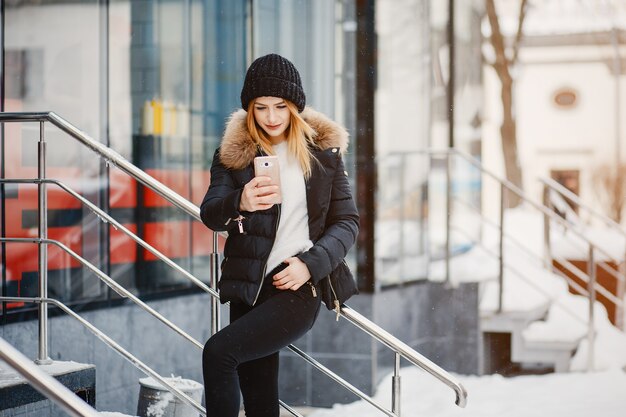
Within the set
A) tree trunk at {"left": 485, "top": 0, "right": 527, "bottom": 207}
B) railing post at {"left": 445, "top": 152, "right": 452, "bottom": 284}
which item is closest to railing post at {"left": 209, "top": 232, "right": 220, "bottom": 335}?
railing post at {"left": 445, "top": 152, "right": 452, "bottom": 284}

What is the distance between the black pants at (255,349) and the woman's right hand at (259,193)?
25cm

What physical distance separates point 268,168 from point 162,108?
3.89m

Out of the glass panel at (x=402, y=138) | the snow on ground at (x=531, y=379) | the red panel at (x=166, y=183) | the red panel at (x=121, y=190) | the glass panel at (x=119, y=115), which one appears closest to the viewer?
the glass panel at (x=119, y=115)

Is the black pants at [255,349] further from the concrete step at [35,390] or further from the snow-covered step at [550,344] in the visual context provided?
the snow-covered step at [550,344]

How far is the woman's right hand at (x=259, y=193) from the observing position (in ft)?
10.2

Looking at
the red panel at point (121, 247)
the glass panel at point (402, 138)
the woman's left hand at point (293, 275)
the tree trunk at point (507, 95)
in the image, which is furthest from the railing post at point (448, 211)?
the tree trunk at point (507, 95)

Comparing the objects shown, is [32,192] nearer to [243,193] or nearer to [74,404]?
[243,193]

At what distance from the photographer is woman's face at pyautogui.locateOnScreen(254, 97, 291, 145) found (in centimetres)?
331

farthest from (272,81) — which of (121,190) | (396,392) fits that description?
(121,190)

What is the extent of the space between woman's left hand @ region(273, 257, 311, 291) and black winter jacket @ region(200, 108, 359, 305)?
0.02 meters

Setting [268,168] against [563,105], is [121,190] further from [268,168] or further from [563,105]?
→ [563,105]

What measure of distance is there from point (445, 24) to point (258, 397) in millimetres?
6823

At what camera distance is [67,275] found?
6.04m

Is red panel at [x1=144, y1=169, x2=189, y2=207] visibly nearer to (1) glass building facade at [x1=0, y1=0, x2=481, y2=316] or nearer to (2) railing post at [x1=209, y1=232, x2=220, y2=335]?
(1) glass building facade at [x1=0, y1=0, x2=481, y2=316]
